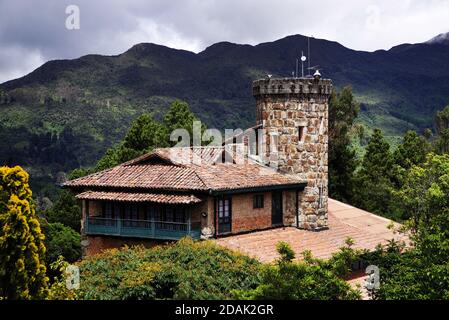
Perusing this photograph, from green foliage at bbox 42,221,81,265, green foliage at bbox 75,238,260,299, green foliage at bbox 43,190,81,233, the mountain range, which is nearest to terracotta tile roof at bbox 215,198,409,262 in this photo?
green foliage at bbox 75,238,260,299

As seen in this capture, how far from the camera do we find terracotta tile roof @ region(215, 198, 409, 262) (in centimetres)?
2581

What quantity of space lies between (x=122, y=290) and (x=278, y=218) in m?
12.2

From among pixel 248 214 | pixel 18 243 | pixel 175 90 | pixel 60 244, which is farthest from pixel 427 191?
pixel 175 90

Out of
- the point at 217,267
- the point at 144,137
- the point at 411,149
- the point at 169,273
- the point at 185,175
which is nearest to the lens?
the point at 169,273

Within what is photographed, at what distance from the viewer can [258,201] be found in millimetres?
28547

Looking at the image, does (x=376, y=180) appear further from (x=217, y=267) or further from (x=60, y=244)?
(x=217, y=267)

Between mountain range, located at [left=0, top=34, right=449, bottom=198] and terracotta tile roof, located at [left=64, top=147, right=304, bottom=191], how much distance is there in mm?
60202

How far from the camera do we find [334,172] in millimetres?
47594

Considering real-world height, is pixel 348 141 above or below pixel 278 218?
above

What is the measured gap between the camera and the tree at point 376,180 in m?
47.8

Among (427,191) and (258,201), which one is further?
(258,201)

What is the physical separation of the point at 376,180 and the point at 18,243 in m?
37.7
